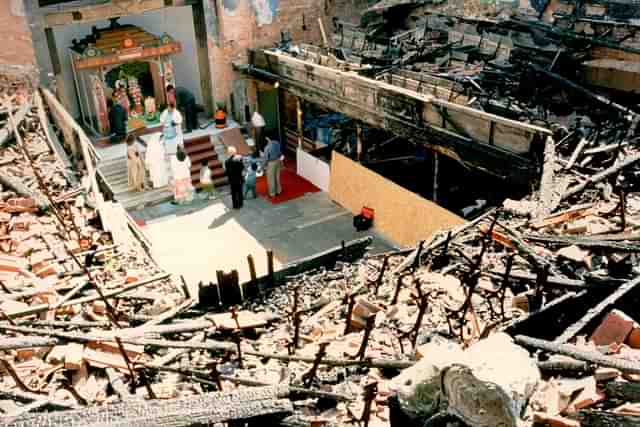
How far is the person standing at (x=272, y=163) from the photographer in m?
19.2

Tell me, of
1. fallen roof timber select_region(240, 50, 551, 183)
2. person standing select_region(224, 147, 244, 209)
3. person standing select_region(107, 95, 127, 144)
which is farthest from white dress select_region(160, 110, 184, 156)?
fallen roof timber select_region(240, 50, 551, 183)

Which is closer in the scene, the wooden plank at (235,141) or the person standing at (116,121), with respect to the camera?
the person standing at (116,121)

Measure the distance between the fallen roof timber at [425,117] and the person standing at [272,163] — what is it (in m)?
1.96

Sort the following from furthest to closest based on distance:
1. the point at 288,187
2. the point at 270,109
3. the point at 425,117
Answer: the point at 270,109
the point at 288,187
the point at 425,117

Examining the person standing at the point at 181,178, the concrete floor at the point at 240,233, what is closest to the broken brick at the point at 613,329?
the concrete floor at the point at 240,233

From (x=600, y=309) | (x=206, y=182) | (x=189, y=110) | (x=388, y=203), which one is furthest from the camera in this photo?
(x=189, y=110)

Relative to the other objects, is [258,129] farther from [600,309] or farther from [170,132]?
[600,309]

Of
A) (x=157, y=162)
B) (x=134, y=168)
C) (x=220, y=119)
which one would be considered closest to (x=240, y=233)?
(x=157, y=162)

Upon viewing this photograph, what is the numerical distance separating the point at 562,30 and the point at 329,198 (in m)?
10.3

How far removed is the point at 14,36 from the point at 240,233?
8.84m

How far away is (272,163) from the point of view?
63.1 ft

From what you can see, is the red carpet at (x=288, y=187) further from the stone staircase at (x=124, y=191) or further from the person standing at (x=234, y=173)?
the stone staircase at (x=124, y=191)

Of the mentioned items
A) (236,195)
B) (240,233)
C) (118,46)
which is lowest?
(240,233)

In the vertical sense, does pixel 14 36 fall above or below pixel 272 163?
above
